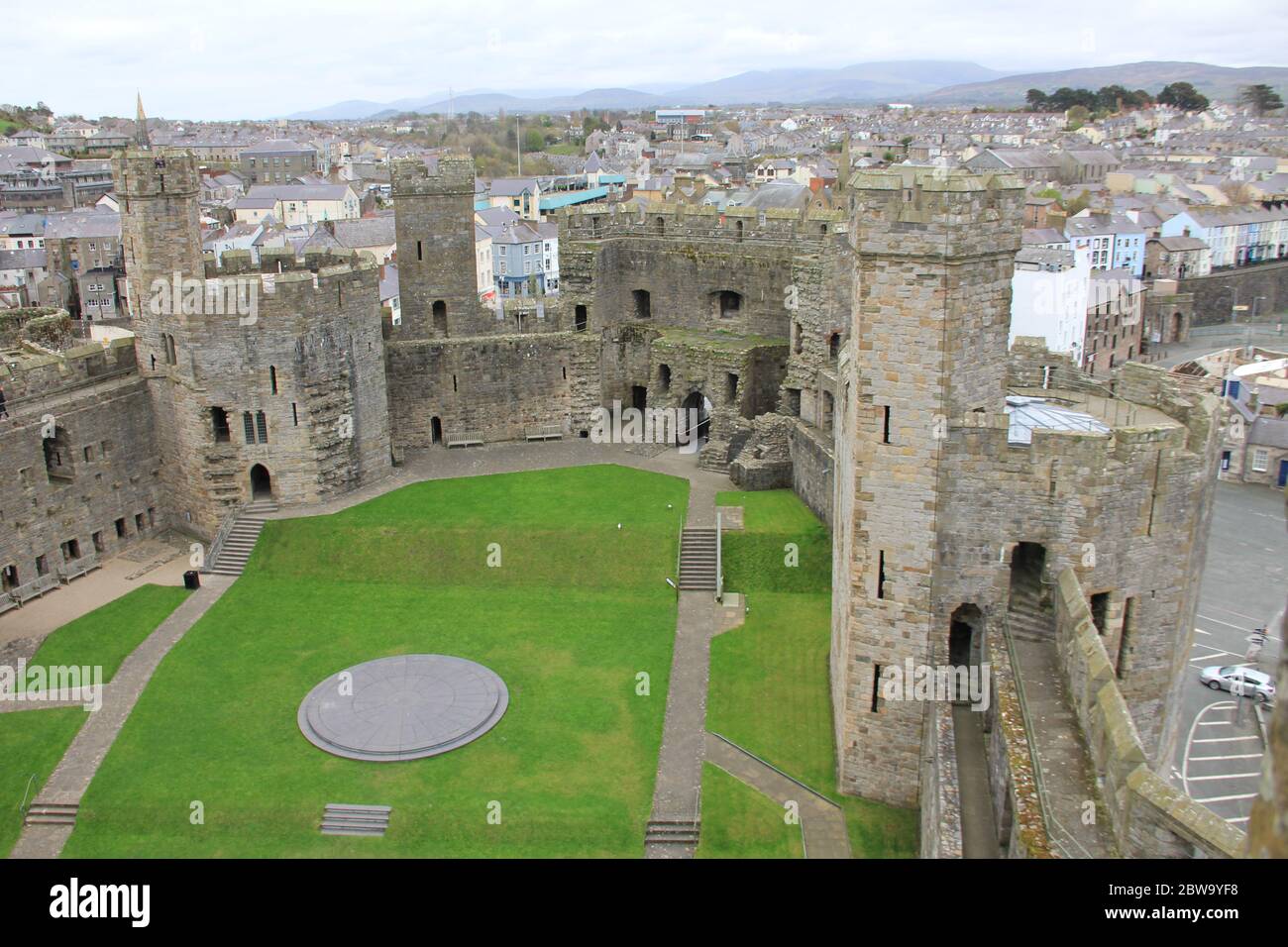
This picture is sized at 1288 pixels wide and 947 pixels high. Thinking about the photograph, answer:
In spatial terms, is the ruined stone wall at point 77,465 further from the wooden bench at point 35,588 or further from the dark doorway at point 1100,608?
the dark doorway at point 1100,608

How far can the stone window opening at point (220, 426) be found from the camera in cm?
2914

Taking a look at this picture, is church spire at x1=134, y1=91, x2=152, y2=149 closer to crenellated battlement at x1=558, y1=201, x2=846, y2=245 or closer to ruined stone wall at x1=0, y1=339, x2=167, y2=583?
ruined stone wall at x1=0, y1=339, x2=167, y2=583

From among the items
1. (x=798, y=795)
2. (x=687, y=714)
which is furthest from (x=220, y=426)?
(x=798, y=795)

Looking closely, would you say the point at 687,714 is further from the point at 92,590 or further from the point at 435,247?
the point at 435,247

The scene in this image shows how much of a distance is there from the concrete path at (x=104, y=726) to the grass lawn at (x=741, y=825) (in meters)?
10.5

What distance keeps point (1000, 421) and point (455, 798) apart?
10.8 metres

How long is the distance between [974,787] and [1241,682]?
1479 cm

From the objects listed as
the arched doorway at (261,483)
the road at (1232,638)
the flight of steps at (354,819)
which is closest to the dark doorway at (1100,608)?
the road at (1232,638)

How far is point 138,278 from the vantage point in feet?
94.2

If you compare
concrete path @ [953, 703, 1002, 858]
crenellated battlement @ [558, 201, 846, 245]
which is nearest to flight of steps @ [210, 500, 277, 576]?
crenellated battlement @ [558, 201, 846, 245]

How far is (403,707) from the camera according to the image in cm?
2158

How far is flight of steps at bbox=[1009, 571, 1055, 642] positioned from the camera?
16766 mm
